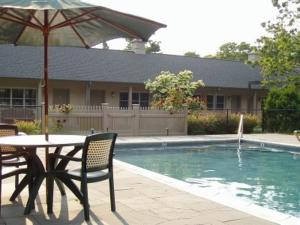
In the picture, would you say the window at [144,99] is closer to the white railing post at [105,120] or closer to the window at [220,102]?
the window at [220,102]

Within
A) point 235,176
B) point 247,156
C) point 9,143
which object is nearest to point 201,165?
point 235,176

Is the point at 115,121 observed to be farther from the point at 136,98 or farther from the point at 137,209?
the point at 137,209

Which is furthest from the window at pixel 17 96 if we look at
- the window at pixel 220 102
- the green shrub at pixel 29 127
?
the window at pixel 220 102

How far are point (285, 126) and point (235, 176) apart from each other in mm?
12275

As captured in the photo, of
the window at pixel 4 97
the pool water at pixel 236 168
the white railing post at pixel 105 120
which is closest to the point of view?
the pool water at pixel 236 168

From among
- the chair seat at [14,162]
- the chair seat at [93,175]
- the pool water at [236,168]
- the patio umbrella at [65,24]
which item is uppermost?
the patio umbrella at [65,24]

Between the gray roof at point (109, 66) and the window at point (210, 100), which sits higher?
the gray roof at point (109, 66)

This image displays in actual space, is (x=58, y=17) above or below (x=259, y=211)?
above

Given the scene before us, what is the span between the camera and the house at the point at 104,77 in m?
23.9

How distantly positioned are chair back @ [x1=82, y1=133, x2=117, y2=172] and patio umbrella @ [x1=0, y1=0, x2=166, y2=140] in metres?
1.05

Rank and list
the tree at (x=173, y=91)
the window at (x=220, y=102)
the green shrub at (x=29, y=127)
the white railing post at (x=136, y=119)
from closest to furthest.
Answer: the green shrub at (x=29, y=127), the white railing post at (x=136, y=119), the tree at (x=173, y=91), the window at (x=220, y=102)

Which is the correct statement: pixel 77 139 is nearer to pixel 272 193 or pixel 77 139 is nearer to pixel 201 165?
pixel 272 193

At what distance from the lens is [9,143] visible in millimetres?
5422

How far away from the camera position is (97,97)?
2642 cm
